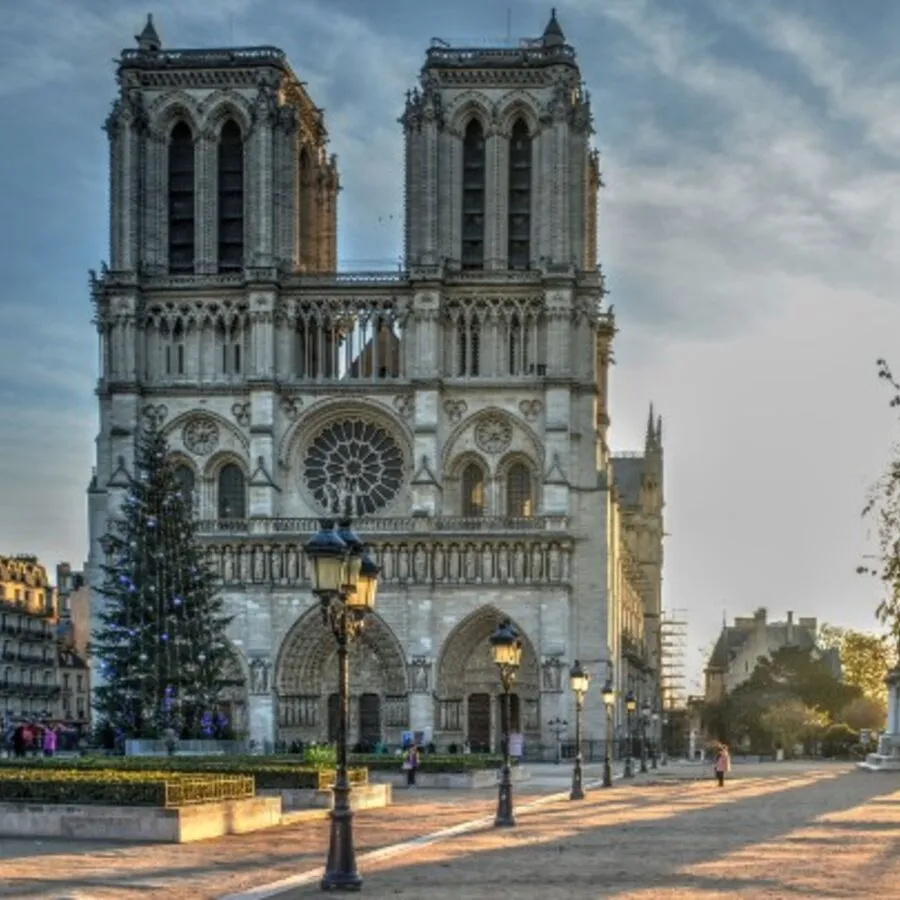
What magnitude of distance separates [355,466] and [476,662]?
10.3 m

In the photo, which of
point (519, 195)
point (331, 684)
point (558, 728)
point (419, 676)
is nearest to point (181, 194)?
point (519, 195)

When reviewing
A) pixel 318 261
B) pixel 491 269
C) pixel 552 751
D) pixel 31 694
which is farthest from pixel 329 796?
pixel 31 694

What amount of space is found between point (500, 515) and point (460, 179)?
50.4ft

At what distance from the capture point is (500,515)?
9512cm

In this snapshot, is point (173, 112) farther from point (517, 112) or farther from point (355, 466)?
point (355, 466)

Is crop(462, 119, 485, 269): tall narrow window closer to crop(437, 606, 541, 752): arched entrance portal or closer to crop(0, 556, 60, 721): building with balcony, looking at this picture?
crop(437, 606, 541, 752): arched entrance portal

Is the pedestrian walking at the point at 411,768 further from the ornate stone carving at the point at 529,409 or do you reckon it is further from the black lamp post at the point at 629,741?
the ornate stone carving at the point at 529,409

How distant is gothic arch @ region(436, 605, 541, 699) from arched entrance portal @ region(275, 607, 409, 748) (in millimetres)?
2015


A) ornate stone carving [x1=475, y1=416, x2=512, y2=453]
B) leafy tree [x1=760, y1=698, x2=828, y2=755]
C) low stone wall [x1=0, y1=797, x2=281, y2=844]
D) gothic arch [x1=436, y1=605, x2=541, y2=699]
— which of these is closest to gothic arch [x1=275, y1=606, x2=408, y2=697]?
gothic arch [x1=436, y1=605, x2=541, y2=699]

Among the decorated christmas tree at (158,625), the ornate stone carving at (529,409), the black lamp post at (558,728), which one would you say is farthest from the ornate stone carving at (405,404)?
the decorated christmas tree at (158,625)

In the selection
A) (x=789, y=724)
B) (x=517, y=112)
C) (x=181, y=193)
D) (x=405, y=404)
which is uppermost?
Answer: (x=517, y=112)

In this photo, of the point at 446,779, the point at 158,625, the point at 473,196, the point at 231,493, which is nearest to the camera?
the point at 446,779

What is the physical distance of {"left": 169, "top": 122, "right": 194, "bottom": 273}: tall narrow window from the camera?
325 feet

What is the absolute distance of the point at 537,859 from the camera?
Answer: 29375 millimetres
